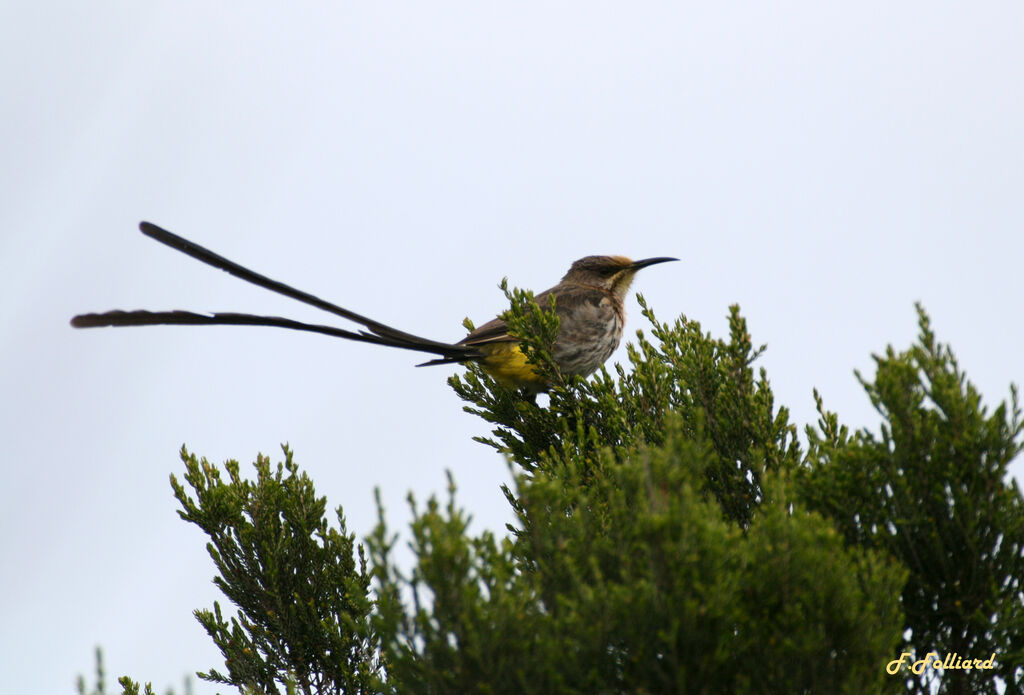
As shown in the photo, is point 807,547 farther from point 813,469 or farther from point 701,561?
point 813,469

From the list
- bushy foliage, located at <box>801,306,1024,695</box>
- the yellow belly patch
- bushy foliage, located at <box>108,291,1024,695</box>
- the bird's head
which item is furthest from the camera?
the bird's head

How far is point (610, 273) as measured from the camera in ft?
24.5

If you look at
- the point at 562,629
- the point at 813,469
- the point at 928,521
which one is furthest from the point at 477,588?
the point at 928,521

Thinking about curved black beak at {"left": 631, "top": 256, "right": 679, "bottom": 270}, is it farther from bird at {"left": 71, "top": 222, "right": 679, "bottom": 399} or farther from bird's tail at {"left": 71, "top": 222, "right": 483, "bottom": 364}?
bird's tail at {"left": 71, "top": 222, "right": 483, "bottom": 364}

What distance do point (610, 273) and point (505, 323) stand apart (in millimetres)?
2068

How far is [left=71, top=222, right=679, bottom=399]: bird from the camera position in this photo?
3242mm

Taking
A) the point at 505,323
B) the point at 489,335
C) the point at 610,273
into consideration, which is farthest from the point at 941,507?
the point at 610,273

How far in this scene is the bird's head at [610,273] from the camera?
7.41 m

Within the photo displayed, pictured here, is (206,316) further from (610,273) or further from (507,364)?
(610,273)

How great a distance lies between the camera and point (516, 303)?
4910 millimetres

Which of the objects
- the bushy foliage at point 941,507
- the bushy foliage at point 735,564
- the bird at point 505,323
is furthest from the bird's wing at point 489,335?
the bushy foliage at point 941,507

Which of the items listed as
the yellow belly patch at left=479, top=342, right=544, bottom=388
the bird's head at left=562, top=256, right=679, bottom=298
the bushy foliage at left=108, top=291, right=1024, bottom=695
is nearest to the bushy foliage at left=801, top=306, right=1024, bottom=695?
the bushy foliage at left=108, top=291, right=1024, bottom=695

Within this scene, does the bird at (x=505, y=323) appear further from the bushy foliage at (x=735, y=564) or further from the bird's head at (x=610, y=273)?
the bushy foliage at (x=735, y=564)

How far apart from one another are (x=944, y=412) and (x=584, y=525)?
1.28m
